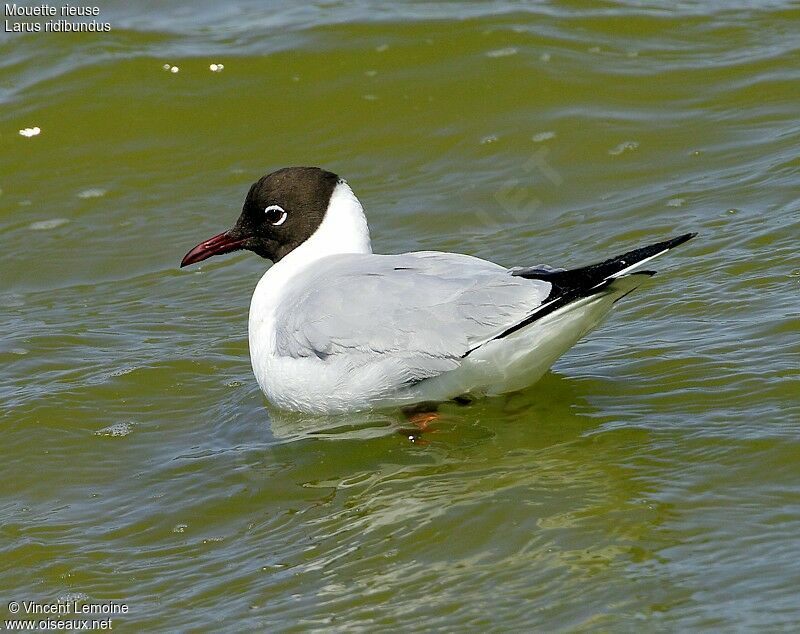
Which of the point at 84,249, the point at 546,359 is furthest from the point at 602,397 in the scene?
the point at 84,249

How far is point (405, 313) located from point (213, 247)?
1.55 metres

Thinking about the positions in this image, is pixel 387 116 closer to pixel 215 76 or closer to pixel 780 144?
pixel 215 76

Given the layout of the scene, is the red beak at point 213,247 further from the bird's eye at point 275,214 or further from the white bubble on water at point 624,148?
the white bubble on water at point 624,148

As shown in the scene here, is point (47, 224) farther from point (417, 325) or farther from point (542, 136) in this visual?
point (417, 325)

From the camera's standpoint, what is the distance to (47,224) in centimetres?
899

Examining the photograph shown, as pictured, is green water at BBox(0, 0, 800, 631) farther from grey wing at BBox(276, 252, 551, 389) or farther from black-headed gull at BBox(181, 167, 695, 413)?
grey wing at BBox(276, 252, 551, 389)

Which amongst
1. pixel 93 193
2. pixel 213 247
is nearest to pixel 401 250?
pixel 213 247

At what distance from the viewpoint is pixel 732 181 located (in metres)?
8.00

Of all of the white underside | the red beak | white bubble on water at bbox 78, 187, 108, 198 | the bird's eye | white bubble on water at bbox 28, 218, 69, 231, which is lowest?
white bubble on water at bbox 28, 218, 69, 231

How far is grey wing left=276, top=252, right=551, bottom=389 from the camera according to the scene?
5121mm

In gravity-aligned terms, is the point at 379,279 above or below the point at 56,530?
above

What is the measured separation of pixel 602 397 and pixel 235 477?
5.48 feet

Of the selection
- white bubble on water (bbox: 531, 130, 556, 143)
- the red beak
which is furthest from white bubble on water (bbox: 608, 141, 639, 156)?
the red beak

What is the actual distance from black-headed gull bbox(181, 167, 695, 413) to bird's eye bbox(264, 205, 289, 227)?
42 centimetres
